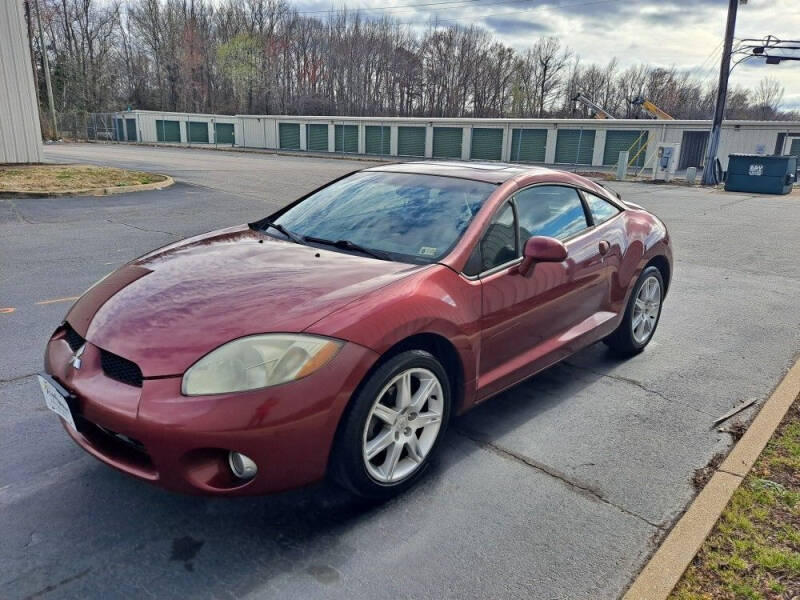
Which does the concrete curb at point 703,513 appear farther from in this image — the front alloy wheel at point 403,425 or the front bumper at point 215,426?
the front bumper at point 215,426

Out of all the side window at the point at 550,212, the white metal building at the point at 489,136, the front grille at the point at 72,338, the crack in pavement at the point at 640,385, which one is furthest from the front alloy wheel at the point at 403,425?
the white metal building at the point at 489,136

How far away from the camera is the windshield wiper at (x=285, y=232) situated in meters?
3.47

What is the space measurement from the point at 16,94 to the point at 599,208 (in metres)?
15.7

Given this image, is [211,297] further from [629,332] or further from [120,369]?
[629,332]

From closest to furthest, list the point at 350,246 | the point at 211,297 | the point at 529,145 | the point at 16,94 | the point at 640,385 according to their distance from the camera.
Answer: the point at 211,297
the point at 350,246
the point at 640,385
the point at 16,94
the point at 529,145

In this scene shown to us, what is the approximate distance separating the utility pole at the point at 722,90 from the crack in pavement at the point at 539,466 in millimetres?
24846

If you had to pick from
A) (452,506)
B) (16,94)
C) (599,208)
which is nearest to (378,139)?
(16,94)

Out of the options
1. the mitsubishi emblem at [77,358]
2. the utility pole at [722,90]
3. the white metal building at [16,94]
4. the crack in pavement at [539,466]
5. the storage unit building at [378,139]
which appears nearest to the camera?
the mitsubishi emblem at [77,358]

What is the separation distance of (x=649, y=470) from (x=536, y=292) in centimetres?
112

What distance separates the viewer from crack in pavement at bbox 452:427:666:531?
9.11 ft

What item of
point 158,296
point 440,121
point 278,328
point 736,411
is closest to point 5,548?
point 158,296

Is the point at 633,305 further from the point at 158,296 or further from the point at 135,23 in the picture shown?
the point at 135,23

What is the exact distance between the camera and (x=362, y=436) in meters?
2.46

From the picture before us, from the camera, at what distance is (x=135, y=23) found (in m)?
74.8
